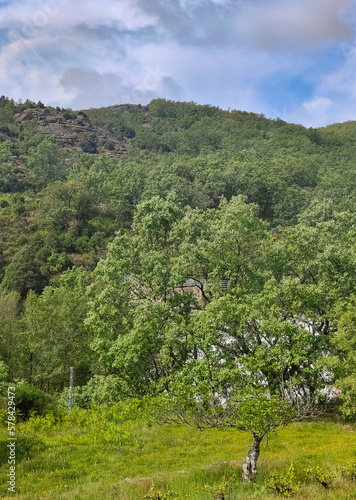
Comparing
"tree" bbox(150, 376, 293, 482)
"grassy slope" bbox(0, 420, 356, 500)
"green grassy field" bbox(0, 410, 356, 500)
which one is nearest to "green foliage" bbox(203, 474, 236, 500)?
"green grassy field" bbox(0, 410, 356, 500)

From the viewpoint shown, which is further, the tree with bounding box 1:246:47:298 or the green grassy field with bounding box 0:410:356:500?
the tree with bounding box 1:246:47:298

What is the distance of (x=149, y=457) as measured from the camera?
13.6 m

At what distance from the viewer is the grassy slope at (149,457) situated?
9.93 metres

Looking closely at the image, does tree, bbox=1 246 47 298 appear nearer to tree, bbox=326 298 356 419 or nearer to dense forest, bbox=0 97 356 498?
dense forest, bbox=0 97 356 498

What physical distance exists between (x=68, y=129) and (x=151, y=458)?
13758 cm

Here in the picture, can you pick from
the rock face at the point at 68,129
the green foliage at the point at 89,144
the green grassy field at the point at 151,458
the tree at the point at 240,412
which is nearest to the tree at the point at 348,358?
the green grassy field at the point at 151,458

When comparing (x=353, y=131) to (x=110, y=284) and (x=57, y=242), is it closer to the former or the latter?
(x=57, y=242)

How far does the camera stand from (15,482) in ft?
35.1

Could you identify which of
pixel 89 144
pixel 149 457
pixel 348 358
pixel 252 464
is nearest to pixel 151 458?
Result: pixel 149 457

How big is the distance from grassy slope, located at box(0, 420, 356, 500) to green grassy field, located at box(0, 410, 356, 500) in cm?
2

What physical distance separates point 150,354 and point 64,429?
176 inches

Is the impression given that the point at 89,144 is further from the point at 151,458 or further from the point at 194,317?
the point at 151,458

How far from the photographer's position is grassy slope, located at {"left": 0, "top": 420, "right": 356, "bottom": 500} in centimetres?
993

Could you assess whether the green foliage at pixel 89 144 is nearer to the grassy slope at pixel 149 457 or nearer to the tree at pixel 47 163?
the tree at pixel 47 163
